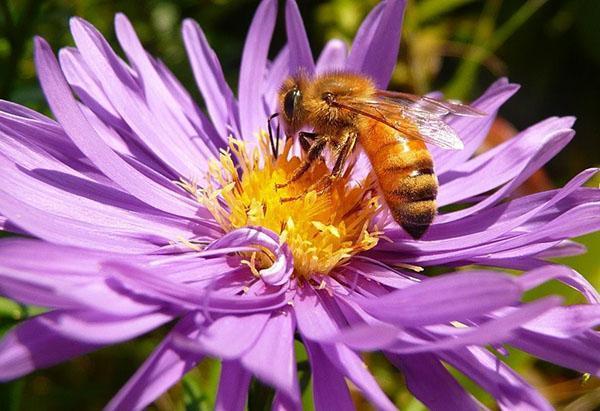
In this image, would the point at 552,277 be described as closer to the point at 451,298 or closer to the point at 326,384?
the point at 451,298

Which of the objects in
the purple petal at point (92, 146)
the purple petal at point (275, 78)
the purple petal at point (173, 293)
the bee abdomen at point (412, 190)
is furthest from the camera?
the purple petal at point (275, 78)

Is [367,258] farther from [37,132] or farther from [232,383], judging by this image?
[37,132]

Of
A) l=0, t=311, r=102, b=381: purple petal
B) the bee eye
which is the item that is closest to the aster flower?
l=0, t=311, r=102, b=381: purple petal

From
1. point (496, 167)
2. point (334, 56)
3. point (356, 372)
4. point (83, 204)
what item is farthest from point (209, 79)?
point (356, 372)

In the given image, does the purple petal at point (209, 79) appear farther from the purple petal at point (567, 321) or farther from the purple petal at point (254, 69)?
the purple petal at point (567, 321)

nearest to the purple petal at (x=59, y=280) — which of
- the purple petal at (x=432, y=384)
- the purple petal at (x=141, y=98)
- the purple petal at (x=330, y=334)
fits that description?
the purple petal at (x=330, y=334)
